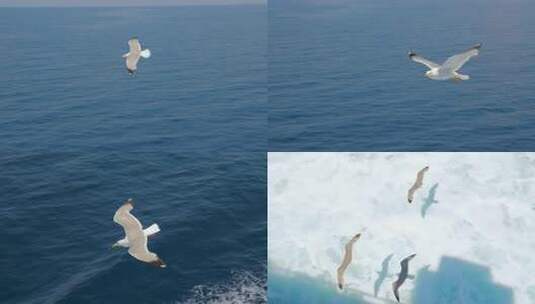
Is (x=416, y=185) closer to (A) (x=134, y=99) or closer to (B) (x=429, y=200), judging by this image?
(B) (x=429, y=200)

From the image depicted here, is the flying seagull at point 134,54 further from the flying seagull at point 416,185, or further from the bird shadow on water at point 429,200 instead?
the bird shadow on water at point 429,200

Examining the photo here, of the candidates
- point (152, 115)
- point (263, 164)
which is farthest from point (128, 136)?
point (263, 164)

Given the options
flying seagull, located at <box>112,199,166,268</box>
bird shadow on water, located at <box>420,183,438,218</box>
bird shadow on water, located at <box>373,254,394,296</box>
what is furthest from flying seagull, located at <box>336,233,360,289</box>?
flying seagull, located at <box>112,199,166,268</box>

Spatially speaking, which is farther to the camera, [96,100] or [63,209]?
[96,100]

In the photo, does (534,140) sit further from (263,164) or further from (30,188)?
(30,188)

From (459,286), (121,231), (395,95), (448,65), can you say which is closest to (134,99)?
(395,95)
